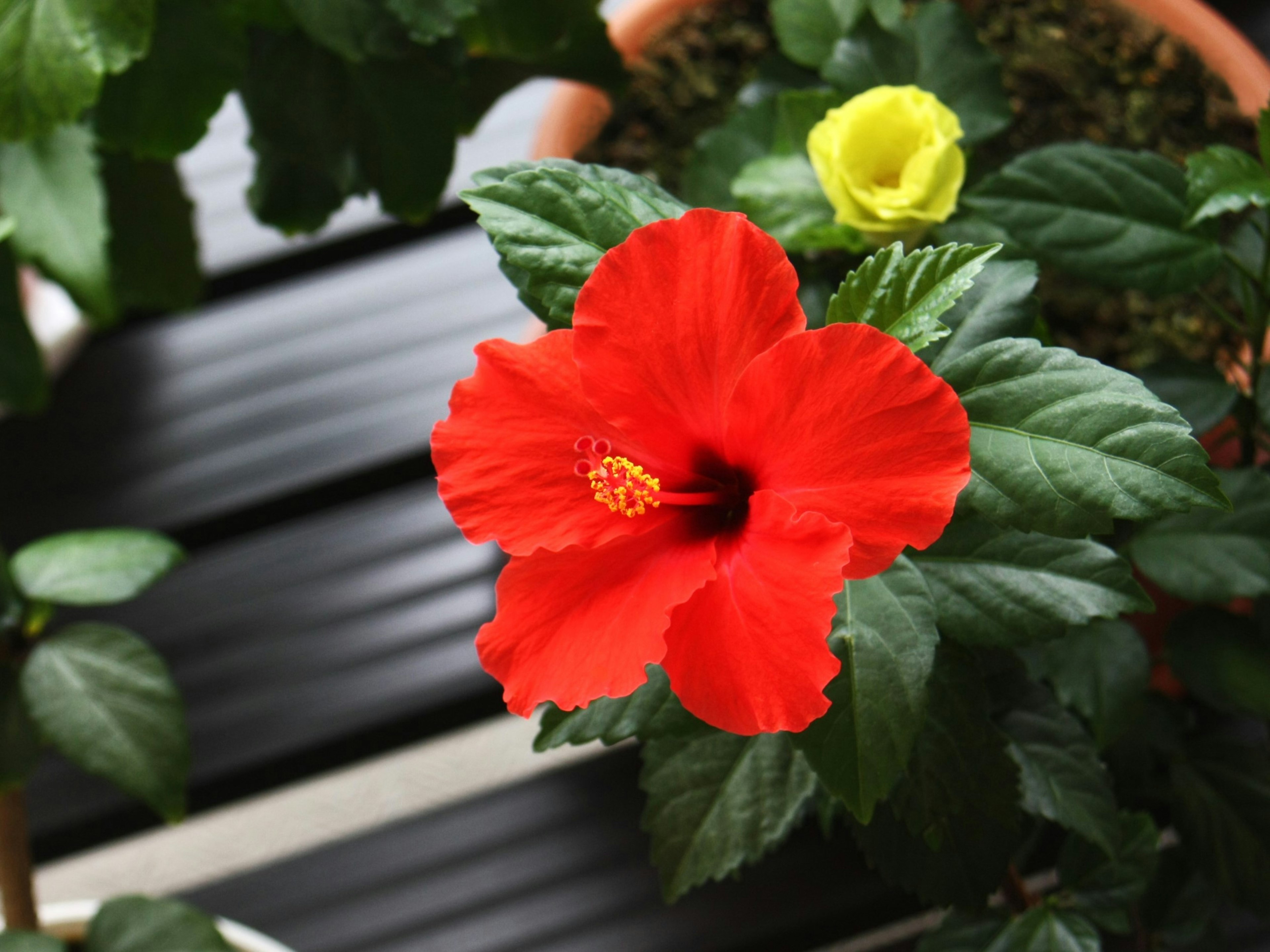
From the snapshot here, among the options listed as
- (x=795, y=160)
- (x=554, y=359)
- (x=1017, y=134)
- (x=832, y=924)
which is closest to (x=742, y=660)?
(x=554, y=359)

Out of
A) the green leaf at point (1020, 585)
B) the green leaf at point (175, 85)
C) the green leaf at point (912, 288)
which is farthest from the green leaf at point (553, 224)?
the green leaf at point (175, 85)

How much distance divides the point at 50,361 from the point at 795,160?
0.73 metres

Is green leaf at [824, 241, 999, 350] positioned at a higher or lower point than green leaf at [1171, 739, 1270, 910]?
higher

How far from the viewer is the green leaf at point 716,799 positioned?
1.77ft

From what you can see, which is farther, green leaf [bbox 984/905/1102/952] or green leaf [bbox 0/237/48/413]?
green leaf [bbox 0/237/48/413]

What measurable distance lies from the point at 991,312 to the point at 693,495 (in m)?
0.18

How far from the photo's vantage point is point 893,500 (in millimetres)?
370

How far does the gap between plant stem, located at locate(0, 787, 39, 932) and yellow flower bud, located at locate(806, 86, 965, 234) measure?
2.09 ft

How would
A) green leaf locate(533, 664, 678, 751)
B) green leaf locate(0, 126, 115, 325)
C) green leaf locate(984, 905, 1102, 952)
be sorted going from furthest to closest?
green leaf locate(0, 126, 115, 325) → green leaf locate(984, 905, 1102, 952) → green leaf locate(533, 664, 678, 751)

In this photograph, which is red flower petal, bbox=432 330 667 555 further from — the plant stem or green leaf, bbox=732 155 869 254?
the plant stem

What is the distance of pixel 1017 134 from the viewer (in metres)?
0.88

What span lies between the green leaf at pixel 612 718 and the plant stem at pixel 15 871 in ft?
1.36

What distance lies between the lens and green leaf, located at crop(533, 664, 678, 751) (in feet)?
1.55

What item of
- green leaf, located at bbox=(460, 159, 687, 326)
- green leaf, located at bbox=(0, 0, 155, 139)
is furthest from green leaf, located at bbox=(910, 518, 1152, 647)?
green leaf, located at bbox=(0, 0, 155, 139)
